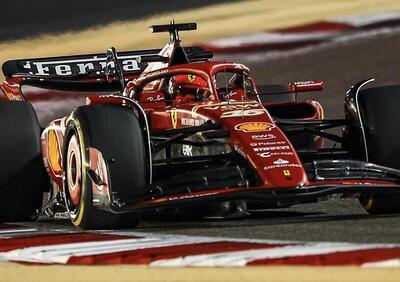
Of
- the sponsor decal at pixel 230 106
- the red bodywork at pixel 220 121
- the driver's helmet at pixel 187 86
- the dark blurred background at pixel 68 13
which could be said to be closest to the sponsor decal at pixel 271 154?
the red bodywork at pixel 220 121

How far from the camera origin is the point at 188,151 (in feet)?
23.7

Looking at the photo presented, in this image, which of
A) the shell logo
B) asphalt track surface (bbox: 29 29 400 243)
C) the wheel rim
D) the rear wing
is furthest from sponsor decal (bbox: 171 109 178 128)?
the rear wing

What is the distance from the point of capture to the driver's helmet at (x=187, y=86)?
7441 mm

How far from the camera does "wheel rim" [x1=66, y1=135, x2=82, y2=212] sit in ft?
21.6

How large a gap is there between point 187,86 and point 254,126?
4.01ft

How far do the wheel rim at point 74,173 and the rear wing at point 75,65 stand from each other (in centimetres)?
182

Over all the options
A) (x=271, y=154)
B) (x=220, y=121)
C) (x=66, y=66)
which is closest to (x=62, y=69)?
(x=66, y=66)

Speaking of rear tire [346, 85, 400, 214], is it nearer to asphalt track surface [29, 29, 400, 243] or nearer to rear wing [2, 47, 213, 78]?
asphalt track surface [29, 29, 400, 243]

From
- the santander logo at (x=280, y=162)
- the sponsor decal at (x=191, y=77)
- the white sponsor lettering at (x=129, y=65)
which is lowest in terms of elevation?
the santander logo at (x=280, y=162)

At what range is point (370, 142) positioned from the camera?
684cm

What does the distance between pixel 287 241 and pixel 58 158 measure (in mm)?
2580

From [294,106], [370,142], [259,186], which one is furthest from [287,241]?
[294,106]

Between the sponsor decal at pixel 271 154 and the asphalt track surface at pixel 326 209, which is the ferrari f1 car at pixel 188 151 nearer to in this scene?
the sponsor decal at pixel 271 154

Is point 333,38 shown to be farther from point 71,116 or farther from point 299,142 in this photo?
point 71,116
